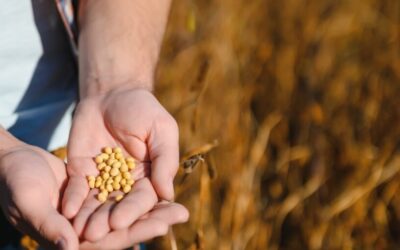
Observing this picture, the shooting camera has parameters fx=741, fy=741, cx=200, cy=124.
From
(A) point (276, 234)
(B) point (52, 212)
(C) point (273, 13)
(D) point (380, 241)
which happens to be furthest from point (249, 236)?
(B) point (52, 212)

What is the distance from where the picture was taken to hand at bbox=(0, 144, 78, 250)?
87 cm

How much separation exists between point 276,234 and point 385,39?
0.67 metres

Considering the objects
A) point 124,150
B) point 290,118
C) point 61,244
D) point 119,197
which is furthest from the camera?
point 290,118

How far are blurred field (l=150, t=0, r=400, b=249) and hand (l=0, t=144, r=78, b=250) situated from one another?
80 centimetres

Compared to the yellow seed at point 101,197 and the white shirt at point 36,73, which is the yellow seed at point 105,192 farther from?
the white shirt at point 36,73

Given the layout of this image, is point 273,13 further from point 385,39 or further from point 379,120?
point 379,120

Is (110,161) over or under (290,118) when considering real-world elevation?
over

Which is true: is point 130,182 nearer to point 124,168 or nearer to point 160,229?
point 124,168

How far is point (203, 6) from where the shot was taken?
2332mm

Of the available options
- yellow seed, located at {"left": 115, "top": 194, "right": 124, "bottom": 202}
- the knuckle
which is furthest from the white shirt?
the knuckle

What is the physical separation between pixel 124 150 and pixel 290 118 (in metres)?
1.12

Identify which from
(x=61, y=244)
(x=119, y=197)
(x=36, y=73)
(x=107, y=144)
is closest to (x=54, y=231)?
(x=61, y=244)

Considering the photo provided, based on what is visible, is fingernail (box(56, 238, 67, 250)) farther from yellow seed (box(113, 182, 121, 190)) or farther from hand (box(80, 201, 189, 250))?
yellow seed (box(113, 182, 121, 190))

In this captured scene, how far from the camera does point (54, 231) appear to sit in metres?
0.86
